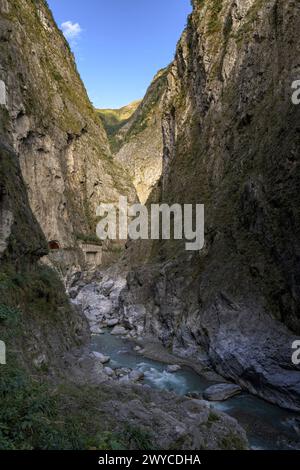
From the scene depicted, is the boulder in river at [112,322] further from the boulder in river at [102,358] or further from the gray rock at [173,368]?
the gray rock at [173,368]

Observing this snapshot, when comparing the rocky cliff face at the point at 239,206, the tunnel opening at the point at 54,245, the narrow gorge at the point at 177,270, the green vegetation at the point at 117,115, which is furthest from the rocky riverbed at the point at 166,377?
the green vegetation at the point at 117,115

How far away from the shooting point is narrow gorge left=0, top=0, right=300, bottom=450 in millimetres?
8633

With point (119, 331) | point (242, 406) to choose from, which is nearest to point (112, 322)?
point (119, 331)

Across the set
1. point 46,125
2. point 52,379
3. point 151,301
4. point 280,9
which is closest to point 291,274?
point 52,379

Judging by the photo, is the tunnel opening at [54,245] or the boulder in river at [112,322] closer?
the boulder in river at [112,322]

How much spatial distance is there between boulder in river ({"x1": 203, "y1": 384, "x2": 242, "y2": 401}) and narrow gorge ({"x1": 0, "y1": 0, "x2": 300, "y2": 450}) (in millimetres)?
131

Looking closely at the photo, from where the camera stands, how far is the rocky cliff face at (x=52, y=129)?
1757 inches

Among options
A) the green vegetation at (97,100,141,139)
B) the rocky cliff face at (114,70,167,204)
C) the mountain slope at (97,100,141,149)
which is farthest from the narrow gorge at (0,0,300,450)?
the green vegetation at (97,100,141,139)

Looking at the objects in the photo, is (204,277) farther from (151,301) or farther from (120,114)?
(120,114)

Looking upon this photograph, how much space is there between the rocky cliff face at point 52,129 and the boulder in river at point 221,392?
1139 inches

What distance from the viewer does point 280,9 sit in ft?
93.6

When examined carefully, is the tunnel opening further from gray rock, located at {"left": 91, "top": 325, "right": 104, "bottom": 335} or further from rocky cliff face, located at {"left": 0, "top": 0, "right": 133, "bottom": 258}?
gray rock, located at {"left": 91, "top": 325, "right": 104, "bottom": 335}

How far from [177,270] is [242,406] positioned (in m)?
13.9

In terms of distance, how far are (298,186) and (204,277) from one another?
358 inches
